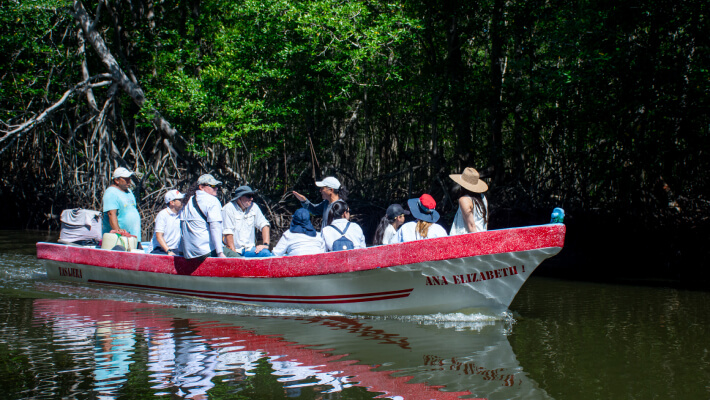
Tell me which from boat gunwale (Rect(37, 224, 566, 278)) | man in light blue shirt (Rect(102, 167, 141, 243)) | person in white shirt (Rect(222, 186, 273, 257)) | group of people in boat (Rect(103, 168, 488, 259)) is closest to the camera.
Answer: boat gunwale (Rect(37, 224, 566, 278))

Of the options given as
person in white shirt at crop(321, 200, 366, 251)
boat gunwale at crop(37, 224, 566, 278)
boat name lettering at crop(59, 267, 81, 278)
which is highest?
person in white shirt at crop(321, 200, 366, 251)

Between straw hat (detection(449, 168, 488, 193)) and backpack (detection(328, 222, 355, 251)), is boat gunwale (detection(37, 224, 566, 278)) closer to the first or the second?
backpack (detection(328, 222, 355, 251))

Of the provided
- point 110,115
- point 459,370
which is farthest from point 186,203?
point 110,115

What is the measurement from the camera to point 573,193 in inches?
Result: 449

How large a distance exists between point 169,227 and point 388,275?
278 centimetres

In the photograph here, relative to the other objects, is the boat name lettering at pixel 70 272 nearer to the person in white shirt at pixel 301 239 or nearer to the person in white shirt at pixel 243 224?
the person in white shirt at pixel 243 224

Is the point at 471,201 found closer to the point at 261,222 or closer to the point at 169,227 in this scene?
the point at 261,222

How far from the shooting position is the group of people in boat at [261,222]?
17.3 feet

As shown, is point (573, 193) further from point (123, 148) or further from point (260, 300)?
point (123, 148)

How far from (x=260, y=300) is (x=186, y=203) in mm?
1168

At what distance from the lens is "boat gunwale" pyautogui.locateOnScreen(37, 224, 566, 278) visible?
4793 millimetres

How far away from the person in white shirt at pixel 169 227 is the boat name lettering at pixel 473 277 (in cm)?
291

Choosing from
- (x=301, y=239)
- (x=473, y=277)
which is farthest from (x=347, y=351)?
(x=301, y=239)

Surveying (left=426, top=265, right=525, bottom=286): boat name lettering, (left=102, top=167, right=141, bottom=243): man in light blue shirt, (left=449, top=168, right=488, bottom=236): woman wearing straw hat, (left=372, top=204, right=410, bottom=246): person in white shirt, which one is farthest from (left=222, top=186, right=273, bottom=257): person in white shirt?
(left=449, top=168, right=488, bottom=236): woman wearing straw hat
